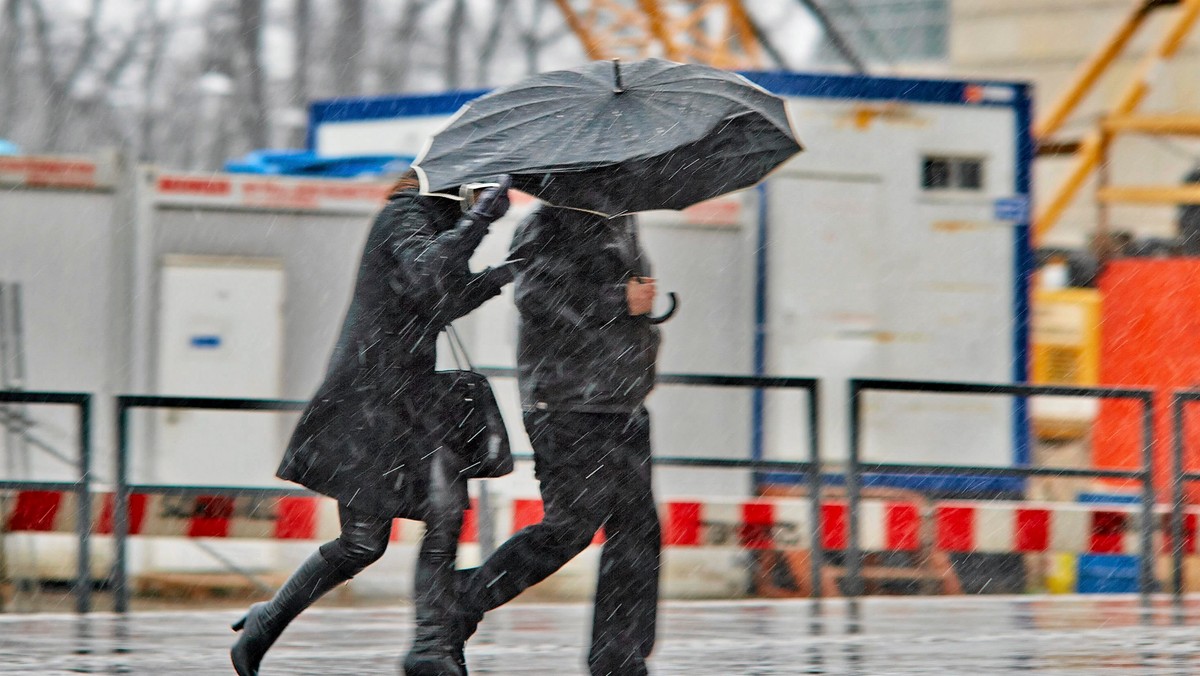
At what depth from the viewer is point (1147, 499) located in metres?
10.2

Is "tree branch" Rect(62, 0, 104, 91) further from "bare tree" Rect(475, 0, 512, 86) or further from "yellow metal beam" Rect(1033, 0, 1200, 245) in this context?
"yellow metal beam" Rect(1033, 0, 1200, 245)

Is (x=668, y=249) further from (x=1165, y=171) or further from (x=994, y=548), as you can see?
(x=1165, y=171)

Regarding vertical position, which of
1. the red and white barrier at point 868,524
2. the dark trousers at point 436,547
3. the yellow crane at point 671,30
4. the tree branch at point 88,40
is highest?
the tree branch at point 88,40

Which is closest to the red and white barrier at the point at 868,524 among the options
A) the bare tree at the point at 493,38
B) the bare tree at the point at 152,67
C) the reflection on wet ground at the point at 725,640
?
the reflection on wet ground at the point at 725,640

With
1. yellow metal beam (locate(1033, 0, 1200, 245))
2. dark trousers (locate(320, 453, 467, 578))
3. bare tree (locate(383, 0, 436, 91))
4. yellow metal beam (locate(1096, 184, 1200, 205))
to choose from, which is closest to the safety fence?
dark trousers (locate(320, 453, 467, 578))

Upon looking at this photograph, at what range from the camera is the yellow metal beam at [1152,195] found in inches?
613

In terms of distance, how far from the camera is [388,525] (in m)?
5.80

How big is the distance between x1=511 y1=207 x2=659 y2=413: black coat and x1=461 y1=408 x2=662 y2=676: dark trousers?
7cm

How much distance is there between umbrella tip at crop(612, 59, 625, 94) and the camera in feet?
18.9

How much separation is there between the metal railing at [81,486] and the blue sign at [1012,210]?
5.79 meters

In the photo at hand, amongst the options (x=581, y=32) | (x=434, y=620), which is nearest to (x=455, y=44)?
(x=581, y=32)

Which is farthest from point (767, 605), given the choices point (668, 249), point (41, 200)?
point (41, 200)

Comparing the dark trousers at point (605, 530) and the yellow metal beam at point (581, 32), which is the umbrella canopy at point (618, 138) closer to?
the dark trousers at point (605, 530)

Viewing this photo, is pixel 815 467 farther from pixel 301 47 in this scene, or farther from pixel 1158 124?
pixel 301 47
